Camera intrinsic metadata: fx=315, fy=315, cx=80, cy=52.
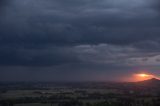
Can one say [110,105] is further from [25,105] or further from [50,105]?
[25,105]

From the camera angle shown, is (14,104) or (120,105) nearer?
(120,105)

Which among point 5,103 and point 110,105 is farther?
point 5,103

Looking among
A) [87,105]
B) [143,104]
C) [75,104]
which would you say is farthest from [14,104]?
[143,104]

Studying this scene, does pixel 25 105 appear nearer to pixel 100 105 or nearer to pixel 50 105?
pixel 50 105

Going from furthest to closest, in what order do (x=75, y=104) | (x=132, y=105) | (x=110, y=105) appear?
(x=75, y=104), (x=132, y=105), (x=110, y=105)

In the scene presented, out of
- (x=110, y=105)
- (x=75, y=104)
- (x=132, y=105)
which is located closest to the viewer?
(x=110, y=105)

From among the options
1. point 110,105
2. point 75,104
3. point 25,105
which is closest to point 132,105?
point 110,105

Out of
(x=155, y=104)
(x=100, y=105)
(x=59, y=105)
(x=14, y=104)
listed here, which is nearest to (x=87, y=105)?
(x=100, y=105)

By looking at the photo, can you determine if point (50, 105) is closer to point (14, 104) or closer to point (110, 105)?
point (14, 104)
